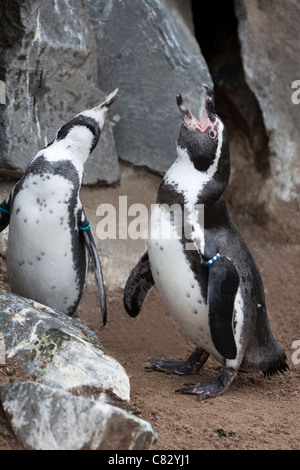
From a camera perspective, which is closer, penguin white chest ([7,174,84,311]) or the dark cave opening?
penguin white chest ([7,174,84,311])

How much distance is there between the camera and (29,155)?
4.54 m

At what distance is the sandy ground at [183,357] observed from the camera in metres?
2.94

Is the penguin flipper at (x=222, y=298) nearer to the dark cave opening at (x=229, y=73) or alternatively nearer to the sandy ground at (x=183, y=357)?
the sandy ground at (x=183, y=357)

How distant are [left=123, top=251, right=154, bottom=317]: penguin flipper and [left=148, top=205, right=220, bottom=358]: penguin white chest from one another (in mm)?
265

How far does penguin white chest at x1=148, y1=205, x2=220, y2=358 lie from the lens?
3.63m

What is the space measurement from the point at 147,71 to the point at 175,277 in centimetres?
213

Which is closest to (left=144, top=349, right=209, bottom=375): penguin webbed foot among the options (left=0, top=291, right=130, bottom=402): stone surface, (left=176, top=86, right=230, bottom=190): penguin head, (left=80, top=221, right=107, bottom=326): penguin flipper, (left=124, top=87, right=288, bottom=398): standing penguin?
(left=124, top=87, right=288, bottom=398): standing penguin

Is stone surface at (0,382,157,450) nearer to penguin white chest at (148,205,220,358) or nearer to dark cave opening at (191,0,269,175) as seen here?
penguin white chest at (148,205,220,358)

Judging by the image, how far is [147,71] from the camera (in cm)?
526

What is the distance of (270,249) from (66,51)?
2.16 m

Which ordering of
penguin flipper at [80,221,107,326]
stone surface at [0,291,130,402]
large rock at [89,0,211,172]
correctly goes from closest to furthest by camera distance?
1. stone surface at [0,291,130,402]
2. penguin flipper at [80,221,107,326]
3. large rock at [89,0,211,172]

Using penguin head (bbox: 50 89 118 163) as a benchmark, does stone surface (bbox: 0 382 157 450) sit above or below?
below
